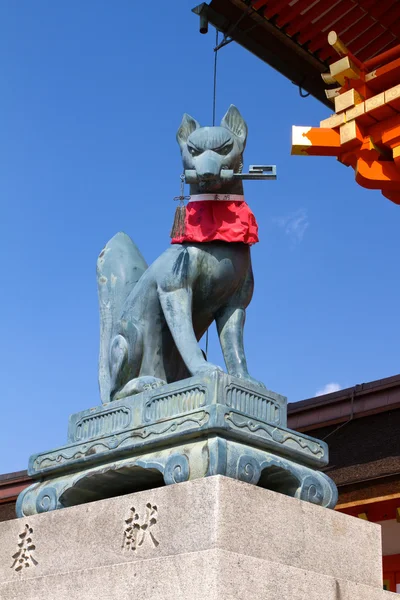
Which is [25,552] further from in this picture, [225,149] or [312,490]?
[225,149]

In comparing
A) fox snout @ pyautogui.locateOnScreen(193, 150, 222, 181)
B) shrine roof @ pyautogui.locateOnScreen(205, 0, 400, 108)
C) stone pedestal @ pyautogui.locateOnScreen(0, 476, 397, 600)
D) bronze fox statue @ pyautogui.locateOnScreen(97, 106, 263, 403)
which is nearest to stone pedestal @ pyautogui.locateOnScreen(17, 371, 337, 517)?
stone pedestal @ pyautogui.locateOnScreen(0, 476, 397, 600)

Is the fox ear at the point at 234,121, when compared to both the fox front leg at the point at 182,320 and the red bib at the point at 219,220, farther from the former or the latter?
the fox front leg at the point at 182,320

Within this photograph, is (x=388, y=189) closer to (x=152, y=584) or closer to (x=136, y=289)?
(x=136, y=289)

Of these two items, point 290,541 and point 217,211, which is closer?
point 290,541

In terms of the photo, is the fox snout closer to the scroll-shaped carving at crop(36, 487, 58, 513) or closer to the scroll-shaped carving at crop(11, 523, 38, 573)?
the scroll-shaped carving at crop(36, 487, 58, 513)

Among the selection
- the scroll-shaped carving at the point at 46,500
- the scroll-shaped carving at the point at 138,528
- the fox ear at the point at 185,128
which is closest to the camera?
the scroll-shaped carving at the point at 138,528

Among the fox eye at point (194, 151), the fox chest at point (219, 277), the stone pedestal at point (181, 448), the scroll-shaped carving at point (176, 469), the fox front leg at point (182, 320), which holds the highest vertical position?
the fox eye at point (194, 151)

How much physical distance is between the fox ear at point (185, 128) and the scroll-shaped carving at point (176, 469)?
1.44 metres

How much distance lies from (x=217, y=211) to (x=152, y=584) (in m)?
1.61

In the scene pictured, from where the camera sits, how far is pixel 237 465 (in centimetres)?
324

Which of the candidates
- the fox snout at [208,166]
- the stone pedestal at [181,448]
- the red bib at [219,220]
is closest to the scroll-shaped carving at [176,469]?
the stone pedestal at [181,448]

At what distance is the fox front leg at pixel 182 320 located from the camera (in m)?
3.73

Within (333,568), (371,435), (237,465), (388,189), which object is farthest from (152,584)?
(371,435)

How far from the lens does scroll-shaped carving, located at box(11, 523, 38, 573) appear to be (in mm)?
3568
